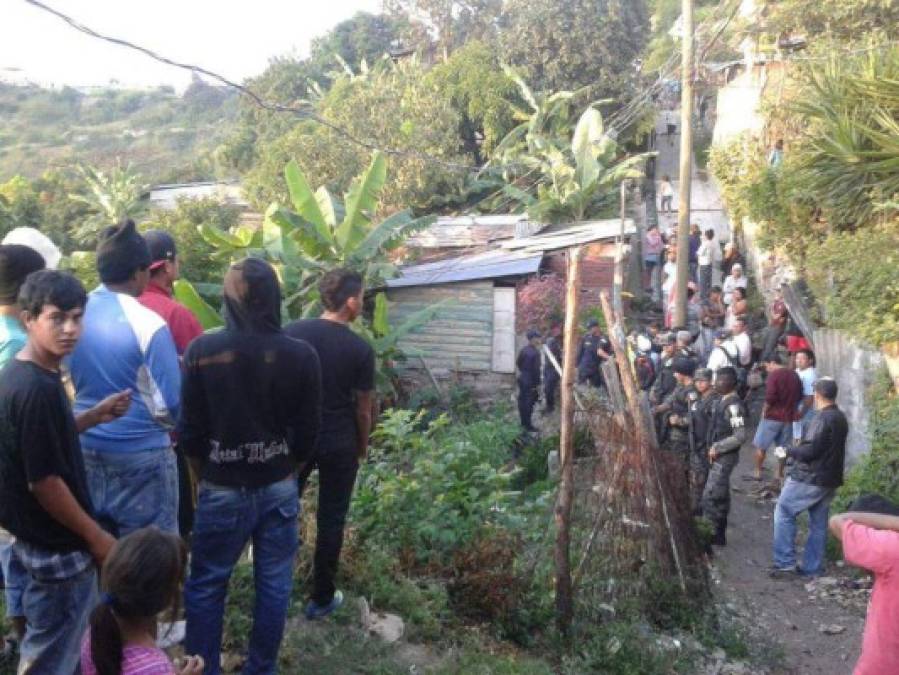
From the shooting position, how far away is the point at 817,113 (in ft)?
38.5

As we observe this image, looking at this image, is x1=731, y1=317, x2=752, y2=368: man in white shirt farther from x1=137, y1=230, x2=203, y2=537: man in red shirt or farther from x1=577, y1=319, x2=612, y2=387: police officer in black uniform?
x1=137, y1=230, x2=203, y2=537: man in red shirt

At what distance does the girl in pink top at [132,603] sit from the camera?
8.29ft

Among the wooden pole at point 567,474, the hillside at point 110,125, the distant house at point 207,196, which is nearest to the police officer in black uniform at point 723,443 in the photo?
the wooden pole at point 567,474

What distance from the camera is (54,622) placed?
306 centimetres

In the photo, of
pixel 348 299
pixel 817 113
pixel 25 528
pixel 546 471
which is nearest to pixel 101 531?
pixel 25 528

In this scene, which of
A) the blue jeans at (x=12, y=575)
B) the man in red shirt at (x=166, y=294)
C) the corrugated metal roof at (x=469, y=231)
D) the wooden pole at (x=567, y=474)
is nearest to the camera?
the blue jeans at (x=12, y=575)

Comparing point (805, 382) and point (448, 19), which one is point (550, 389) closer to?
point (805, 382)

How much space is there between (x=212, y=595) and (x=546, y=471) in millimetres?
7293

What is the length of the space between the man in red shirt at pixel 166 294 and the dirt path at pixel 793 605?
421 cm

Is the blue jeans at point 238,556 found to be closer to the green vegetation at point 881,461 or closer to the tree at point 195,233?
the green vegetation at point 881,461

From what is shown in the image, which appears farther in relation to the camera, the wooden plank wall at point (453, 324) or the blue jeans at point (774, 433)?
the wooden plank wall at point (453, 324)

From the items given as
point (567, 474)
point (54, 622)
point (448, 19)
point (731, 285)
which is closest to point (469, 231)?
point (731, 285)

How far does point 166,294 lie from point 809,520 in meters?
5.75

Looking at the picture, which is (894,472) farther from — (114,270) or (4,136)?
(4,136)
